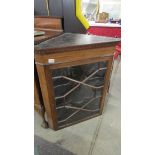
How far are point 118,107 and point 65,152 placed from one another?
0.85 m

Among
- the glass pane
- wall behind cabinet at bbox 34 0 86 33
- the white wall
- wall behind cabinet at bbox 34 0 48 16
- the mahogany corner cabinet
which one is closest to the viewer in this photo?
the mahogany corner cabinet

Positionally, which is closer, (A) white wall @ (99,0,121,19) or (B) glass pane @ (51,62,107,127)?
(B) glass pane @ (51,62,107,127)

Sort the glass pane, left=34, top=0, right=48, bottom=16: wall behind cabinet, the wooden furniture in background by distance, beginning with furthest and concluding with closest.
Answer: left=34, top=0, right=48, bottom=16: wall behind cabinet < the wooden furniture in background < the glass pane

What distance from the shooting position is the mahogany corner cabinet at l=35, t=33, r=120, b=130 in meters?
1.31

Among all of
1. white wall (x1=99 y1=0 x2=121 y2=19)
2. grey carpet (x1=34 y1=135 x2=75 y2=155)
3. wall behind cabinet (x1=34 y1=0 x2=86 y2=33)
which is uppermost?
white wall (x1=99 y1=0 x2=121 y2=19)

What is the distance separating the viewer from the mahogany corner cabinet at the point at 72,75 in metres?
1.31

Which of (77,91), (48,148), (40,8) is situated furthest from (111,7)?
(48,148)

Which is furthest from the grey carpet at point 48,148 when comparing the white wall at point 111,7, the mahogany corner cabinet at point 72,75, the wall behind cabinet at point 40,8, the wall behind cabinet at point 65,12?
the white wall at point 111,7

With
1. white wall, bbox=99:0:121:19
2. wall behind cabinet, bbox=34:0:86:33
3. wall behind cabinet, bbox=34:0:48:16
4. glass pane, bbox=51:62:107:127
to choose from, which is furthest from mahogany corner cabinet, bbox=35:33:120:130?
white wall, bbox=99:0:121:19

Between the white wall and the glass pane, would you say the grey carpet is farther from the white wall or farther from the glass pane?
the white wall

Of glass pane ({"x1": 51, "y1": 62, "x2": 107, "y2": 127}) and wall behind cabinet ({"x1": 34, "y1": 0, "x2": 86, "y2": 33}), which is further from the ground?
wall behind cabinet ({"x1": 34, "y1": 0, "x2": 86, "y2": 33})
